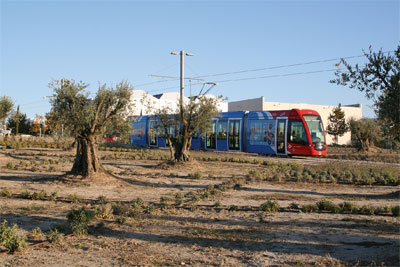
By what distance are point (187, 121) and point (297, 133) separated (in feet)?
33.0

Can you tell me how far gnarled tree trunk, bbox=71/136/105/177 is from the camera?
16047mm

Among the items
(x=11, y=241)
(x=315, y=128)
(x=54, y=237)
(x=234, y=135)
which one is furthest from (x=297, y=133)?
(x=11, y=241)

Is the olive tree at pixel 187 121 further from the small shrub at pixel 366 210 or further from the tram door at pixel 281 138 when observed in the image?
the small shrub at pixel 366 210

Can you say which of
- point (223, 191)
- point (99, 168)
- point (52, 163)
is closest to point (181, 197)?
point (223, 191)

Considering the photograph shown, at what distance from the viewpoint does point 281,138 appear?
102 feet

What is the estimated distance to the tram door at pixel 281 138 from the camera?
30.4m

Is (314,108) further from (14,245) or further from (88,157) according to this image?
(14,245)

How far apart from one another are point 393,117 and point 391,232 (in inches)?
94.5

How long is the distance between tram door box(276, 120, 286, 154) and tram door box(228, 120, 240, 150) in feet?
13.4

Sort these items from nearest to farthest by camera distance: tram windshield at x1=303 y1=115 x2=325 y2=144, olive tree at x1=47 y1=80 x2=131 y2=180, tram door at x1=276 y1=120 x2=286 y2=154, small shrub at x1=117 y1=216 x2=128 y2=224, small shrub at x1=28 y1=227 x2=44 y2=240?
small shrub at x1=28 y1=227 x2=44 y2=240 < small shrub at x1=117 y1=216 x2=128 y2=224 < olive tree at x1=47 y1=80 x2=131 y2=180 < tram windshield at x1=303 y1=115 x2=325 y2=144 < tram door at x1=276 y1=120 x2=286 y2=154

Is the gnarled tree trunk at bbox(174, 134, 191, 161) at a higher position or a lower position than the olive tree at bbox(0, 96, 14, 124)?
lower

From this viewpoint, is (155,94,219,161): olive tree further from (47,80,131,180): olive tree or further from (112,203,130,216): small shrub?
(112,203,130,216): small shrub

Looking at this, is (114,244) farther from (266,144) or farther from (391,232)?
(266,144)

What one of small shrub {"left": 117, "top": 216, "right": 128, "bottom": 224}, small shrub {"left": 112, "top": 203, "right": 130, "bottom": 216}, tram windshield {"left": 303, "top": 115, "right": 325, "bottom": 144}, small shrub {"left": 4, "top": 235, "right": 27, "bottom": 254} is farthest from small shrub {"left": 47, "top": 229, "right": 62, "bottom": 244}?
tram windshield {"left": 303, "top": 115, "right": 325, "bottom": 144}
